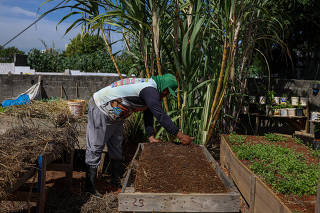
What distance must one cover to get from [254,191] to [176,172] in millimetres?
646

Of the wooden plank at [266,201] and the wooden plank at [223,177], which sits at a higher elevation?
the wooden plank at [223,177]

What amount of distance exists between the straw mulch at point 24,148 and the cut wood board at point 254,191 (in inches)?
65.7

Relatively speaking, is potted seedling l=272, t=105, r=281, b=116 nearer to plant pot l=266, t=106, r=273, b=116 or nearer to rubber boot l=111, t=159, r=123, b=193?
plant pot l=266, t=106, r=273, b=116

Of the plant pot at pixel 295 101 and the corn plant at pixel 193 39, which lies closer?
the corn plant at pixel 193 39

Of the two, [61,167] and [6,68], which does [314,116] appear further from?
[6,68]

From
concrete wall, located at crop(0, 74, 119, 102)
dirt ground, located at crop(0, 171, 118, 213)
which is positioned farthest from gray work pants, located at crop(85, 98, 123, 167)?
concrete wall, located at crop(0, 74, 119, 102)

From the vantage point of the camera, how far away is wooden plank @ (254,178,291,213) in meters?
1.70

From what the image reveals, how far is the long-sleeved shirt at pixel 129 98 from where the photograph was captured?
2319 millimetres

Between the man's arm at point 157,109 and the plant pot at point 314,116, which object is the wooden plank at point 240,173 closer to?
the man's arm at point 157,109

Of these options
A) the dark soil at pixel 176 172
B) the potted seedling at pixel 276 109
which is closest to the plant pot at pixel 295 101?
the potted seedling at pixel 276 109

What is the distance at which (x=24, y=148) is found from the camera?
2242mm

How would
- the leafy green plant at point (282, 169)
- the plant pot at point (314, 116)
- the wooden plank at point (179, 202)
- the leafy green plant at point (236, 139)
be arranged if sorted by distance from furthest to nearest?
the plant pot at point (314, 116) → the leafy green plant at point (236, 139) → the leafy green plant at point (282, 169) → the wooden plank at point (179, 202)

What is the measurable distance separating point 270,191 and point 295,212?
0.27 m

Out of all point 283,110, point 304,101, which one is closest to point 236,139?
point 283,110
